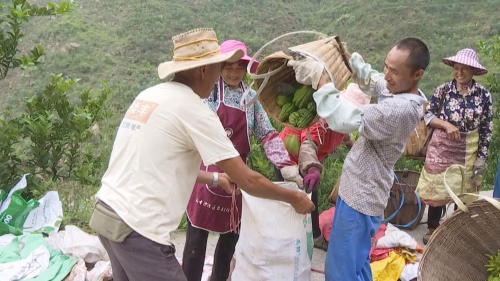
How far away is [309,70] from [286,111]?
39cm

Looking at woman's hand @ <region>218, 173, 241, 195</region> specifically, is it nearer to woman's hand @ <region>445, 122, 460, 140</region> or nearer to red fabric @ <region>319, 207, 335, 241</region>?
red fabric @ <region>319, 207, 335, 241</region>

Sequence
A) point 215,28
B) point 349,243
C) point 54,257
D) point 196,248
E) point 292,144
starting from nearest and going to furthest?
1. point 349,243
2. point 196,248
3. point 292,144
4. point 54,257
5. point 215,28

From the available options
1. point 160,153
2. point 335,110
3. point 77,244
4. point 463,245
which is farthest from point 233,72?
point 77,244

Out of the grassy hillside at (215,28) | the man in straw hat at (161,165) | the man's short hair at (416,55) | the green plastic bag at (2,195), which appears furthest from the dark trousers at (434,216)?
the grassy hillside at (215,28)

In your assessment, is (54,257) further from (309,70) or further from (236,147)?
(309,70)

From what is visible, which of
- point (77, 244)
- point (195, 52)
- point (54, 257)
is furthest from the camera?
point (77, 244)

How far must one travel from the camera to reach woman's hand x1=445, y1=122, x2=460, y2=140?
364 centimetres

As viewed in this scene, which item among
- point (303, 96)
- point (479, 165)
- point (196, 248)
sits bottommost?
point (479, 165)

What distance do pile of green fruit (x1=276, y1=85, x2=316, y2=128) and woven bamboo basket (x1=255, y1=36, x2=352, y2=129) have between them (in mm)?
45

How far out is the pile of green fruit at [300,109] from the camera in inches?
89.4

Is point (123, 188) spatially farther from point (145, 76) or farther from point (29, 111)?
point (145, 76)

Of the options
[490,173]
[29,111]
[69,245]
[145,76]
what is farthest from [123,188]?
[145,76]

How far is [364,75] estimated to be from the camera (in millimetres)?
2408

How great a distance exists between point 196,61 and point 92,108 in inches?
99.8
